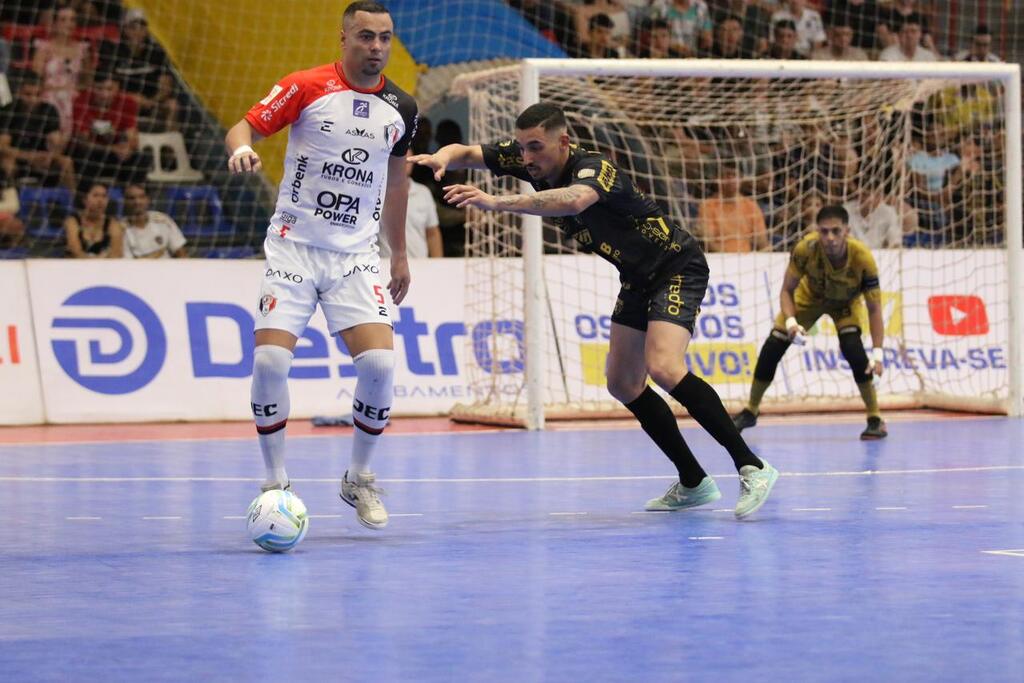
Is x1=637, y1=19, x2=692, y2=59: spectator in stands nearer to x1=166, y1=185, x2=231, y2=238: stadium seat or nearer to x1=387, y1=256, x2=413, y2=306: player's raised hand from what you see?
x1=166, y1=185, x2=231, y2=238: stadium seat

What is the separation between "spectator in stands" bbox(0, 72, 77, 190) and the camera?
650 inches

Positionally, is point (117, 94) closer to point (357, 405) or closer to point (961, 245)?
point (961, 245)

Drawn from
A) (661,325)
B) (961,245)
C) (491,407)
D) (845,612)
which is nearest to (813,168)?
(961,245)

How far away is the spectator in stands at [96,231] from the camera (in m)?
Answer: 15.5

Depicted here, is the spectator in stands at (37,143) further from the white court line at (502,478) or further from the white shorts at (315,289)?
the white shorts at (315,289)

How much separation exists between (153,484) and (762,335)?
7.58 metres

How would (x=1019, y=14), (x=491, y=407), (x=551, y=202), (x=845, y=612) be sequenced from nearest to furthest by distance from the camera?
1. (x=845, y=612)
2. (x=551, y=202)
3. (x=491, y=407)
4. (x=1019, y=14)

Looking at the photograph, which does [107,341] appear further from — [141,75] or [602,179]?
[602,179]

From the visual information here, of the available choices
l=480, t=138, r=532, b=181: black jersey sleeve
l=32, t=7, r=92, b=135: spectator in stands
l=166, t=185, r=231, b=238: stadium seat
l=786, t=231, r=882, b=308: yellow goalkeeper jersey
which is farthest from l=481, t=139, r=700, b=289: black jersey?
l=32, t=7, r=92, b=135: spectator in stands

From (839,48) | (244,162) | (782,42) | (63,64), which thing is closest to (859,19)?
(839,48)

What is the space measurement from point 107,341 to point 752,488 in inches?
327

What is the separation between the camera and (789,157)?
17062mm

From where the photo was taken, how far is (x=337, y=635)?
507 centimetres

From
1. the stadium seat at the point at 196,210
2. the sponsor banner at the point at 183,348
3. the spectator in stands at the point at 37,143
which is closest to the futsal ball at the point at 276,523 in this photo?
the sponsor banner at the point at 183,348
